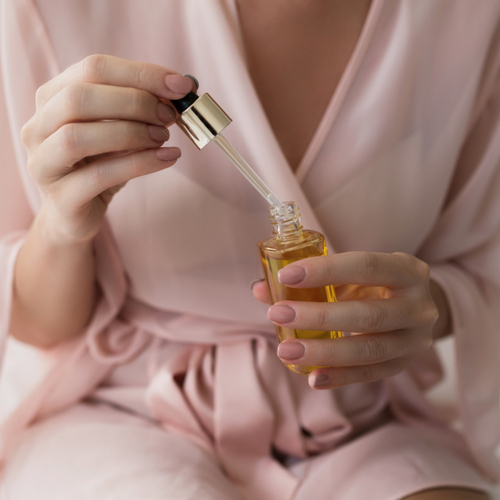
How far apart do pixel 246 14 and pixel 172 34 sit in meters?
0.09

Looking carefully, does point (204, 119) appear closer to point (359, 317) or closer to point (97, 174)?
point (97, 174)

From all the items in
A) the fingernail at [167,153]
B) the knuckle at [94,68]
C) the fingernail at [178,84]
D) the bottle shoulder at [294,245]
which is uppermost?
the knuckle at [94,68]

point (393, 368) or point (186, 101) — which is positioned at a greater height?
point (186, 101)

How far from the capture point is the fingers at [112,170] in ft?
1.43

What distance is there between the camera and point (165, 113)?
430 millimetres

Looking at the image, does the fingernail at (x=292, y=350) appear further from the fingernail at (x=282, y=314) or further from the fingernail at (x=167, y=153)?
the fingernail at (x=167, y=153)

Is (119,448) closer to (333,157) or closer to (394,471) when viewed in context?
(394,471)

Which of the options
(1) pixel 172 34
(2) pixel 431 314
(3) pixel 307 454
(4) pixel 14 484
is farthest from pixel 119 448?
(1) pixel 172 34

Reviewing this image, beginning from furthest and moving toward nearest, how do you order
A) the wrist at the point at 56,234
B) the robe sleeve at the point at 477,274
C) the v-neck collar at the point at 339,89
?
1. the robe sleeve at the point at 477,274
2. the v-neck collar at the point at 339,89
3. the wrist at the point at 56,234

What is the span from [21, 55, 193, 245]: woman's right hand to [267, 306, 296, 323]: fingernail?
16 cm

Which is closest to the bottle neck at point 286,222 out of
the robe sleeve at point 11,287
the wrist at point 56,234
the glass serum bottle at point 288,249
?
the glass serum bottle at point 288,249

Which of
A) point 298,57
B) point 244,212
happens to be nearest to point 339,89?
point 298,57

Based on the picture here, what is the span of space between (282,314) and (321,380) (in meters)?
0.09

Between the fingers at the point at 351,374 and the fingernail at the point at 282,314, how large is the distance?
78 millimetres
